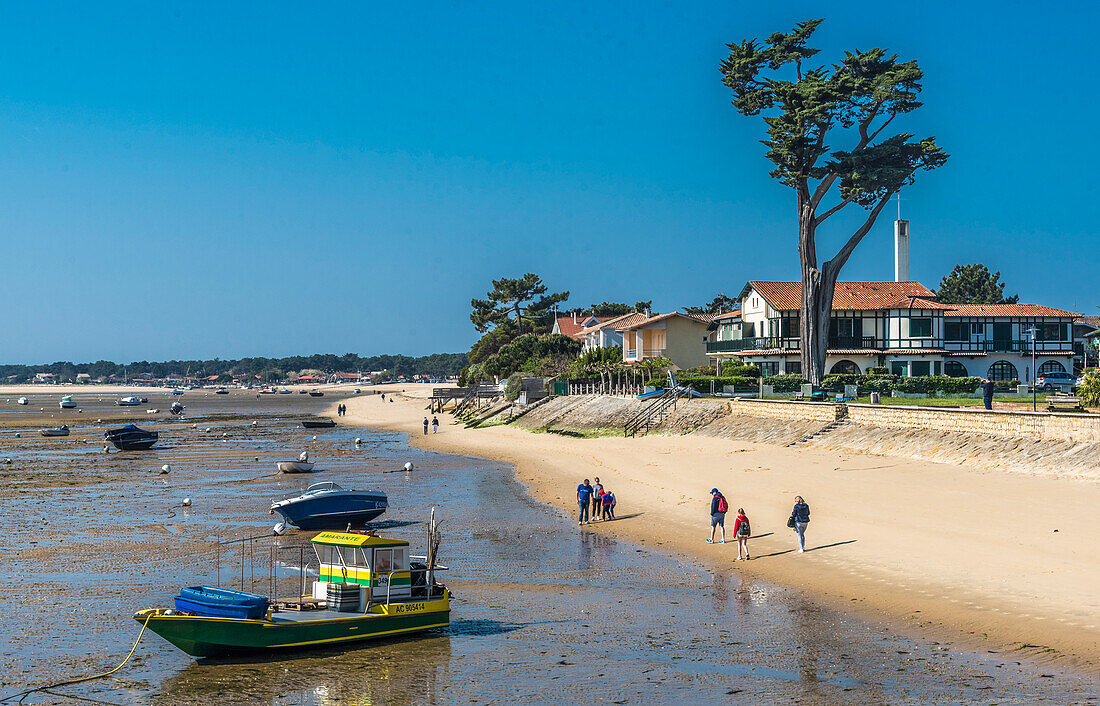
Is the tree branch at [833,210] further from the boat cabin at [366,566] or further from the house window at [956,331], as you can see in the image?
the boat cabin at [366,566]

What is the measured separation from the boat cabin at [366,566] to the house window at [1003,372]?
5960 cm

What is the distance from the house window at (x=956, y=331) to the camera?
67250 mm

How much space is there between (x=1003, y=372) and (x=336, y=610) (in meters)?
61.6

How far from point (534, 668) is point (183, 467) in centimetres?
4037

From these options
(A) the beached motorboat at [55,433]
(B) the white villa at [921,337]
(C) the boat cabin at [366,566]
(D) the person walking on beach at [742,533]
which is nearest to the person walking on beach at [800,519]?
(D) the person walking on beach at [742,533]

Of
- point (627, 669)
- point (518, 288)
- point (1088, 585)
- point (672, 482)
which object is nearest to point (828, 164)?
point (672, 482)

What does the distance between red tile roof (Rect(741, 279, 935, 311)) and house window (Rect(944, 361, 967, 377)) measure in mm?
5882

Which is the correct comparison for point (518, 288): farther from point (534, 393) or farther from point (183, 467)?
point (183, 467)

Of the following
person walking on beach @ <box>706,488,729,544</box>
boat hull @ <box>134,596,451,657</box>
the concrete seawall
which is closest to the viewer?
boat hull @ <box>134,596,451,657</box>

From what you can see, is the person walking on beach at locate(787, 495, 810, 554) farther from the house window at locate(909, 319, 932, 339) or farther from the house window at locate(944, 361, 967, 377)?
the house window at locate(944, 361, 967, 377)

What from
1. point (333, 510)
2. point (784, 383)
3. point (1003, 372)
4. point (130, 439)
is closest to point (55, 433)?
point (130, 439)

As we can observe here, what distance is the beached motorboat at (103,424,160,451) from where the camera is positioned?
62.2 meters

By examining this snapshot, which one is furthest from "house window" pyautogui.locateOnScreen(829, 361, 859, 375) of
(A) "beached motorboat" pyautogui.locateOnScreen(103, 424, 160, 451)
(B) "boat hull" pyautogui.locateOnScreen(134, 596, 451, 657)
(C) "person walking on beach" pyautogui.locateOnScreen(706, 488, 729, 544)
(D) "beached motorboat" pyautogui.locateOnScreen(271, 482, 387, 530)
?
(B) "boat hull" pyautogui.locateOnScreen(134, 596, 451, 657)

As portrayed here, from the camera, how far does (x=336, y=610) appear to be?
17297mm
